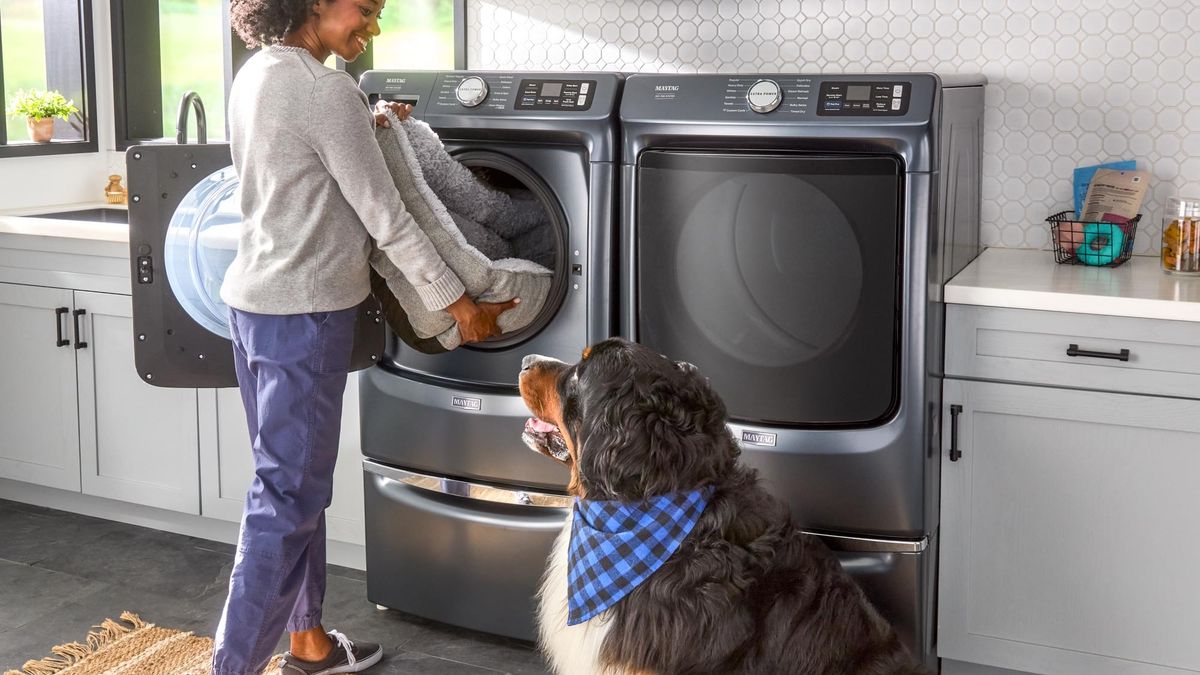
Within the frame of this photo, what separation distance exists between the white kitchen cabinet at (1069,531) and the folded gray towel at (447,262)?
2.91 ft

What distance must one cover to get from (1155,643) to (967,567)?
1.26ft

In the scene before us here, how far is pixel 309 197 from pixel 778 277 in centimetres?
91

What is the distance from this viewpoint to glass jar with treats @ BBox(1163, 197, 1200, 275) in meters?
2.48

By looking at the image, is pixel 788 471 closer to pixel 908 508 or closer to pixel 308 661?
pixel 908 508

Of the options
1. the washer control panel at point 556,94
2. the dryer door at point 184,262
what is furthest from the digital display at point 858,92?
the dryer door at point 184,262

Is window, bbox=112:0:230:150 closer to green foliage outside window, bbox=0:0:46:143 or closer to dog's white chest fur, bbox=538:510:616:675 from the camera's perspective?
green foliage outside window, bbox=0:0:46:143

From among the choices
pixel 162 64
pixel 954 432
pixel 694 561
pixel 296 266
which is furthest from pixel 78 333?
pixel 954 432

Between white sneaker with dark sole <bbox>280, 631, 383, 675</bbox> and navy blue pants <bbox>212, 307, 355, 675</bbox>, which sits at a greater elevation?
navy blue pants <bbox>212, 307, 355, 675</bbox>

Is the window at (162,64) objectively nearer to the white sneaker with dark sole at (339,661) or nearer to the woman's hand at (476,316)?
the woman's hand at (476,316)

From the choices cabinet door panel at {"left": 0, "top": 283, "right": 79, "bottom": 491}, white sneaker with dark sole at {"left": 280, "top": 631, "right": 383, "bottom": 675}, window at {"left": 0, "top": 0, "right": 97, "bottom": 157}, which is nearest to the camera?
white sneaker with dark sole at {"left": 280, "top": 631, "right": 383, "bottom": 675}

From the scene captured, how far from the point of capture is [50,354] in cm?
342

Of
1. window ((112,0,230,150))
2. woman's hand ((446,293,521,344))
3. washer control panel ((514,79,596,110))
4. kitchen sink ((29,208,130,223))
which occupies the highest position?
window ((112,0,230,150))

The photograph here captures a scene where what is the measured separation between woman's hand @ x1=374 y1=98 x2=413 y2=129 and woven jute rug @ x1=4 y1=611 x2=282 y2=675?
1.24 meters

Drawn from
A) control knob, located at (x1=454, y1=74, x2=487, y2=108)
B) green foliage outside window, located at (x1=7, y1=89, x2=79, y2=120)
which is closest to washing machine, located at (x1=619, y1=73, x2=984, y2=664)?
control knob, located at (x1=454, y1=74, x2=487, y2=108)
